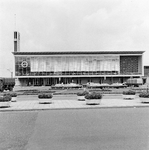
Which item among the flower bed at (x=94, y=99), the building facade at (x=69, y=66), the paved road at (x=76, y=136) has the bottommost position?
the paved road at (x=76, y=136)

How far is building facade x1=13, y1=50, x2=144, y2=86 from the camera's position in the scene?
3282 inches

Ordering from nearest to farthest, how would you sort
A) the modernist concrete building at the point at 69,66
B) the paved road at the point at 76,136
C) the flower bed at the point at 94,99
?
the paved road at the point at 76,136 → the flower bed at the point at 94,99 → the modernist concrete building at the point at 69,66

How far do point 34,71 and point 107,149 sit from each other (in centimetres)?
7815

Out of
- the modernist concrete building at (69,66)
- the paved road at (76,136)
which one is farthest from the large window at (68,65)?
the paved road at (76,136)

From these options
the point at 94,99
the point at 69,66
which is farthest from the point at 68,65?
the point at 94,99

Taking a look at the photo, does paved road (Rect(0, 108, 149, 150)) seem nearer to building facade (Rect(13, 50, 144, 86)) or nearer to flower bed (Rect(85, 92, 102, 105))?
flower bed (Rect(85, 92, 102, 105))

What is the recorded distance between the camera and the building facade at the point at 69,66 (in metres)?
83.4

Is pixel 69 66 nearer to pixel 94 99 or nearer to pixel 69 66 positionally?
pixel 69 66

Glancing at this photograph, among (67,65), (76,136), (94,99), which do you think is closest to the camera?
(76,136)

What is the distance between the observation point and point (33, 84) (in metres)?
84.6

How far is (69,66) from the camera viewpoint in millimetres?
84188

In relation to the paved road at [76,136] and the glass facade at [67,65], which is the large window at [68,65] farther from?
the paved road at [76,136]

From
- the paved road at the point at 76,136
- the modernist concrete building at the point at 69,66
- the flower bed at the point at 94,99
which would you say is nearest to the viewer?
the paved road at the point at 76,136

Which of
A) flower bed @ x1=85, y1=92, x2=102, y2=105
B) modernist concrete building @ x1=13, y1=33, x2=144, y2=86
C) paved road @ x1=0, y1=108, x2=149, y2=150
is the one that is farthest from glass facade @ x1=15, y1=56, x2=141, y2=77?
paved road @ x1=0, y1=108, x2=149, y2=150
